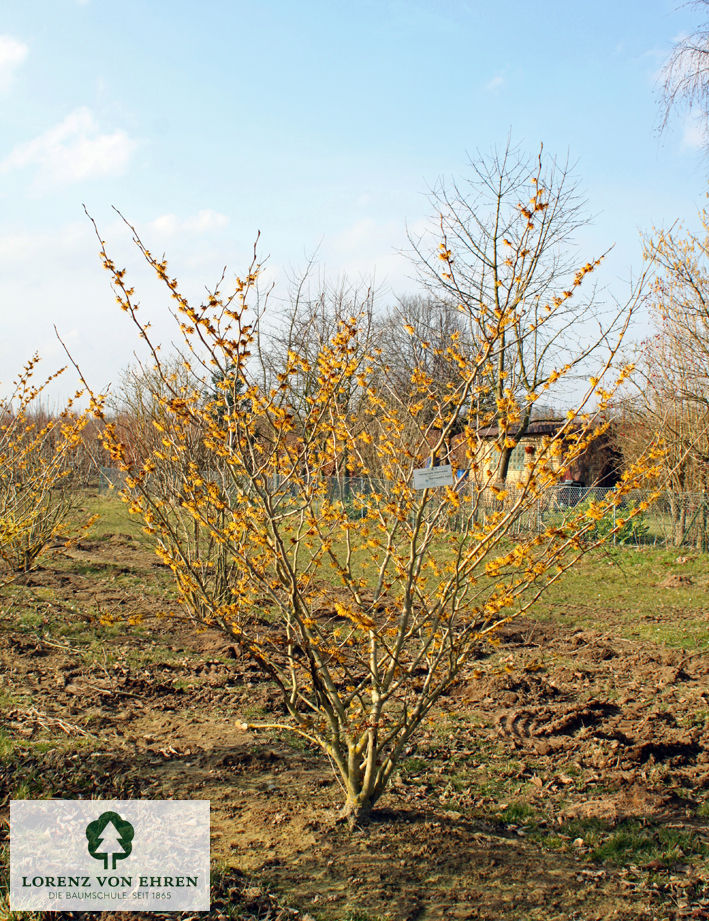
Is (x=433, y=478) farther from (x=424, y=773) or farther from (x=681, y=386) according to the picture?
(x=681, y=386)

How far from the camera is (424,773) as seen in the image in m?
3.92

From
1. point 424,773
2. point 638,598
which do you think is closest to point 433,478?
point 424,773

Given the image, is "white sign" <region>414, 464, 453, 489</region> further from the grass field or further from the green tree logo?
the green tree logo

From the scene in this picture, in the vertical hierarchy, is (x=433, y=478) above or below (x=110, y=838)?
above

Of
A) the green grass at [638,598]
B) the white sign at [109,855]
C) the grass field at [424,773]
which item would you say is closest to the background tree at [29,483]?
the grass field at [424,773]

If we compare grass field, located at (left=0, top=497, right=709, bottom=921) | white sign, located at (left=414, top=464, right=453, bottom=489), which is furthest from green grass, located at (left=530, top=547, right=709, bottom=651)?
white sign, located at (left=414, top=464, right=453, bottom=489)

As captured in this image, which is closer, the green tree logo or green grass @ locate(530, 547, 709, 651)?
the green tree logo

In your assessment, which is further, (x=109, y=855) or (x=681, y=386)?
(x=681, y=386)

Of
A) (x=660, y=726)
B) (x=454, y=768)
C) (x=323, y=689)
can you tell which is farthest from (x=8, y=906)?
(x=660, y=726)

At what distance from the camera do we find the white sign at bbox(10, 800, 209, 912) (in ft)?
8.79

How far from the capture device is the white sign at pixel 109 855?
268cm

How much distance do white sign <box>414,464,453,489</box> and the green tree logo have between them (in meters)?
1.97

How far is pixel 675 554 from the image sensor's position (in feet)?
41.4

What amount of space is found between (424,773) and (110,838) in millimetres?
1653
